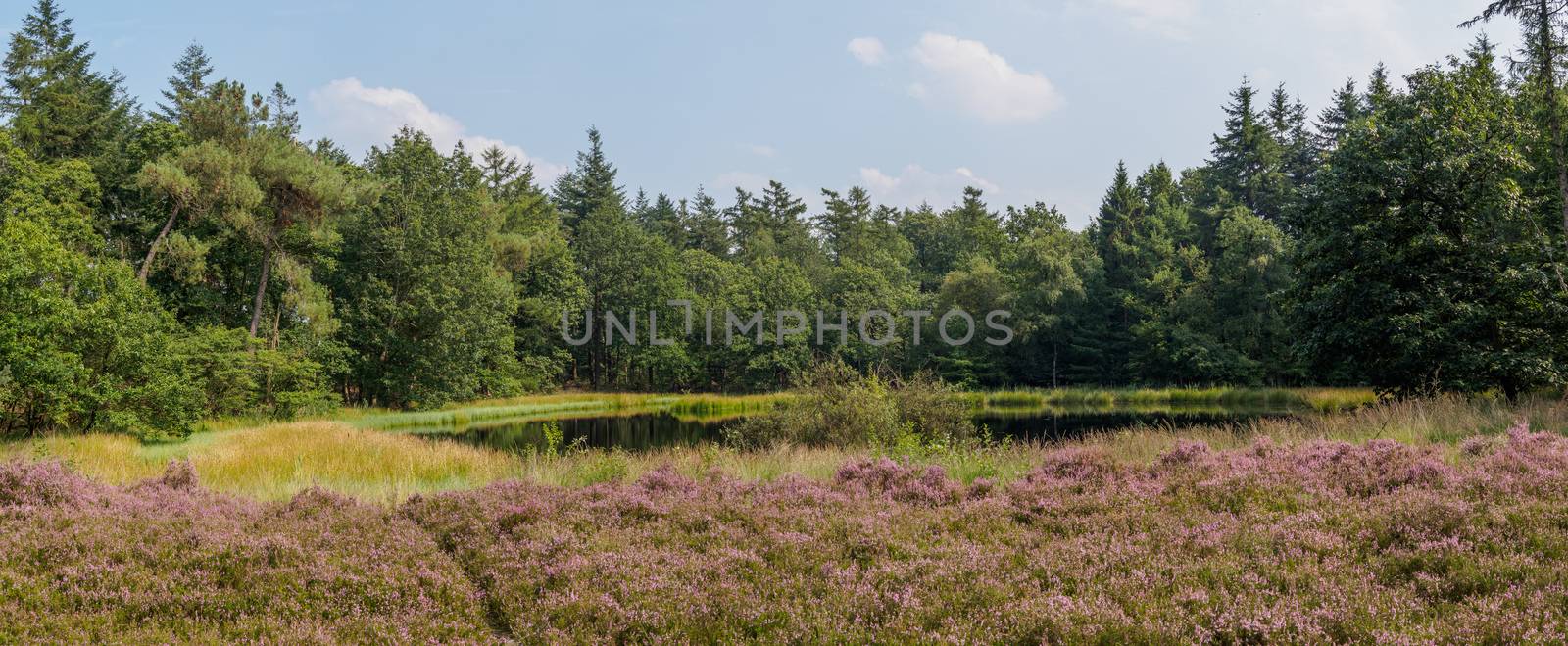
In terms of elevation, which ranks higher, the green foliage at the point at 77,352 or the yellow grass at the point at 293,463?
the green foliage at the point at 77,352

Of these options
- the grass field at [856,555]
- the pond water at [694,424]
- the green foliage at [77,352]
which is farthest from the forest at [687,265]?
the grass field at [856,555]

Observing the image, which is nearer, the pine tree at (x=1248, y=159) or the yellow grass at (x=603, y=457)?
the yellow grass at (x=603, y=457)

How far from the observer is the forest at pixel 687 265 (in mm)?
18438

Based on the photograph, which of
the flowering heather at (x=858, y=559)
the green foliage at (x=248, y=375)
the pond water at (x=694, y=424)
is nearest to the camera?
the flowering heather at (x=858, y=559)

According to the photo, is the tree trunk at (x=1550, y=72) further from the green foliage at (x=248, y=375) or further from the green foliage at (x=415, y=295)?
the green foliage at (x=415, y=295)

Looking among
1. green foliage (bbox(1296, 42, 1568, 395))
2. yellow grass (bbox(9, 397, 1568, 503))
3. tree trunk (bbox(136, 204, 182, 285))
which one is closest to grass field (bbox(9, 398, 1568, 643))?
yellow grass (bbox(9, 397, 1568, 503))

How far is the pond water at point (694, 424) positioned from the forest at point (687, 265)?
18.5 feet

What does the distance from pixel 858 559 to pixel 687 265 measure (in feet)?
203

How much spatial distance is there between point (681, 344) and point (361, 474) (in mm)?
45316

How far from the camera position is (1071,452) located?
396 inches

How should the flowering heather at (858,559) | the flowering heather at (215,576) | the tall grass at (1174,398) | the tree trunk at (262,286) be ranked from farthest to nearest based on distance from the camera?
1. the tall grass at (1174,398)
2. the tree trunk at (262,286)
3. the flowering heather at (215,576)
4. the flowering heather at (858,559)

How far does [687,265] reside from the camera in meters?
67.2

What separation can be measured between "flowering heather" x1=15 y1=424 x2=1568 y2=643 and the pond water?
17841mm

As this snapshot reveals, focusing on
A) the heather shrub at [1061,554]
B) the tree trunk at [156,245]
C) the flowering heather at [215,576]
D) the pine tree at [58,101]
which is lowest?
the flowering heather at [215,576]
